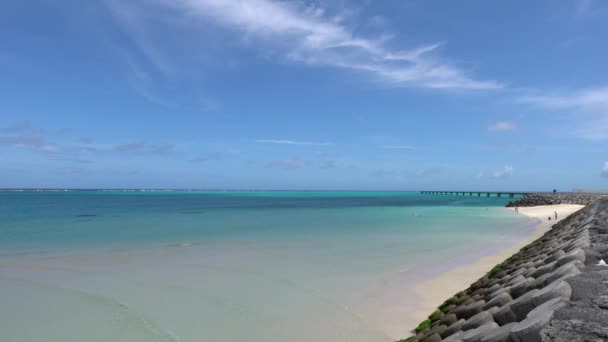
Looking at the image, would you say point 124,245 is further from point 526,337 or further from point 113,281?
point 526,337

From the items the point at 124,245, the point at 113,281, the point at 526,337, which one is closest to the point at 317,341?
the point at 526,337

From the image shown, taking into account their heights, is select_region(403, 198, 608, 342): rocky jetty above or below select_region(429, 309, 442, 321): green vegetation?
above

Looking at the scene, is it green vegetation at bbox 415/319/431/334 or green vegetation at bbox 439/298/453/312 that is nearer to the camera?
green vegetation at bbox 415/319/431/334

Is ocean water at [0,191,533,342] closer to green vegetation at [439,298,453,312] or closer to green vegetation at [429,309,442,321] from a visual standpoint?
green vegetation at [429,309,442,321]

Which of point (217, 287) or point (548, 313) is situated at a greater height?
point (548, 313)

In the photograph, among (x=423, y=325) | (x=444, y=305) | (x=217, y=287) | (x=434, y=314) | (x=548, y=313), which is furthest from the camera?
(x=217, y=287)

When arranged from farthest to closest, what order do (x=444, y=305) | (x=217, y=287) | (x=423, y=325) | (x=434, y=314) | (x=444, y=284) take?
(x=444, y=284) < (x=217, y=287) < (x=444, y=305) < (x=434, y=314) < (x=423, y=325)

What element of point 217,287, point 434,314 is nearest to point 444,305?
point 434,314

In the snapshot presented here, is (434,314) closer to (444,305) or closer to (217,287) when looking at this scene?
(444,305)

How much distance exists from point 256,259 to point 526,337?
12.6 m

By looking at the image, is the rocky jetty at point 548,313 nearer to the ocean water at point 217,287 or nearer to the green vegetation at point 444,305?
the green vegetation at point 444,305

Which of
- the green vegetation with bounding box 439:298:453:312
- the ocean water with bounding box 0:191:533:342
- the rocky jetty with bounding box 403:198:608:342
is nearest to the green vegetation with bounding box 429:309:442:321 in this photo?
the green vegetation with bounding box 439:298:453:312

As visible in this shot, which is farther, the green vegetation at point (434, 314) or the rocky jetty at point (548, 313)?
the green vegetation at point (434, 314)

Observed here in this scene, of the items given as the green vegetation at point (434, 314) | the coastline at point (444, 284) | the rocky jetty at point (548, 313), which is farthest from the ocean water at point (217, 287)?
the rocky jetty at point (548, 313)
